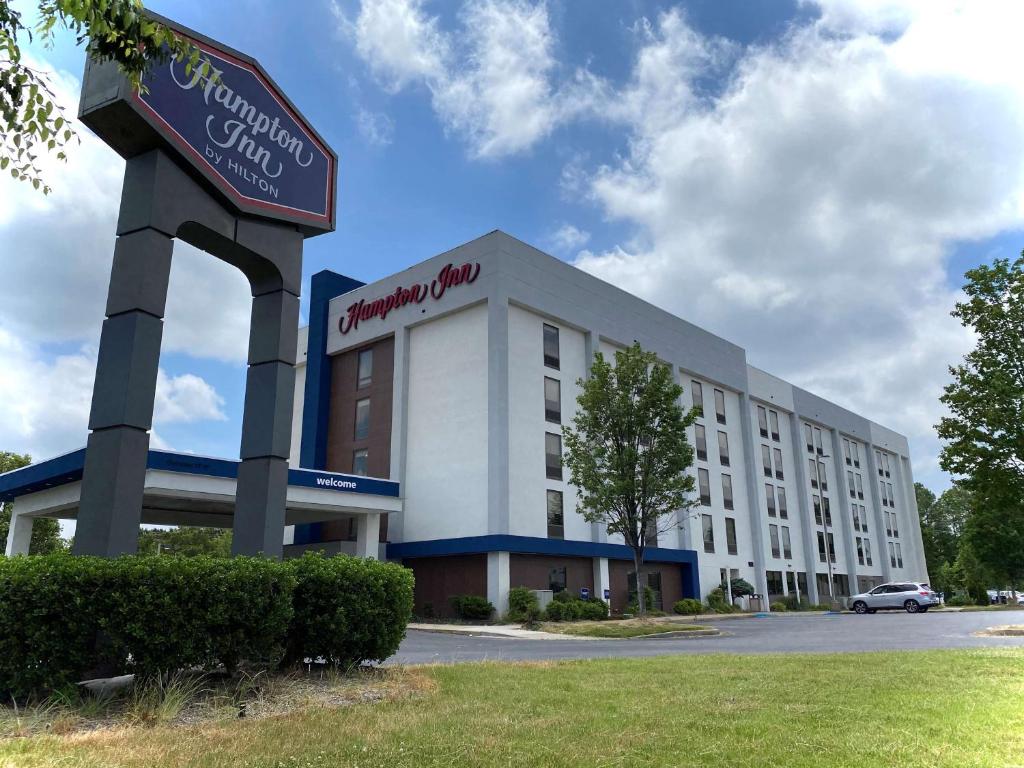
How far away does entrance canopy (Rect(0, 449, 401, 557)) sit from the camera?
1158 inches

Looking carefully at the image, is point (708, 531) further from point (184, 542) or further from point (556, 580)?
point (184, 542)

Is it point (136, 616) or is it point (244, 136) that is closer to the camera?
point (136, 616)

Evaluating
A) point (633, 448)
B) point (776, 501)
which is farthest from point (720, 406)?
point (633, 448)

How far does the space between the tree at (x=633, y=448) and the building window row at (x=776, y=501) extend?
27.9 meters

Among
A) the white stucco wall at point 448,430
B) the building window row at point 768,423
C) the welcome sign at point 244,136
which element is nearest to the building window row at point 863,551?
the building window row at point 768,423

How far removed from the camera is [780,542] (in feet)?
184

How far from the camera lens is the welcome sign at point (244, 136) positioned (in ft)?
→ 35.8

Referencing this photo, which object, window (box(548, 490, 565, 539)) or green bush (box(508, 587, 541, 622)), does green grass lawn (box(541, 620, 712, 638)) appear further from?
window (box(548, 490, 565, 539))

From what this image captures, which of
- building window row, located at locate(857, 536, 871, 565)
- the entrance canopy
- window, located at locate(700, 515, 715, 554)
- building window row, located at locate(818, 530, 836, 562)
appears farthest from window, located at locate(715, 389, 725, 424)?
the entrance canopy

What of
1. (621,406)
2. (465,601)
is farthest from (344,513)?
(621,406)

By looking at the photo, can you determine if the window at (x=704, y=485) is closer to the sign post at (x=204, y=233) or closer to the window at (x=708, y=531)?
the window at (x=708, y=531)

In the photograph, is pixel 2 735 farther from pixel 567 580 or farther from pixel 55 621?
pixel 567 580

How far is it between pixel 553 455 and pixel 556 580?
6.25 meters

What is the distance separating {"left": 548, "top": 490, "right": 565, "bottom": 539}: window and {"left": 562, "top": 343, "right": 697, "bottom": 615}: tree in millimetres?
6560
